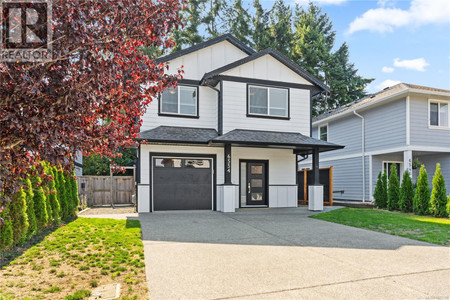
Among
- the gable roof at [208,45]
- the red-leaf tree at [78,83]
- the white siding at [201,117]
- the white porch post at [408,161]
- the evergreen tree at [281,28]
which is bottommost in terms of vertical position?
the white porch post at [408,161]

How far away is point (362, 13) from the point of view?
50.7ft

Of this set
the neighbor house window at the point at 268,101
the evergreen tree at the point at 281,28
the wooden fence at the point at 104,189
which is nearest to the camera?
the neighbor house window at the point at 268,101

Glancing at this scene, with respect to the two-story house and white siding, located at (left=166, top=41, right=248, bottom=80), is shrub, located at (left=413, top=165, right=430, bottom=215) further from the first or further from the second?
white siding, located at (left=166, top=41, right=248, bottom=80)

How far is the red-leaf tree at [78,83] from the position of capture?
8.23ft

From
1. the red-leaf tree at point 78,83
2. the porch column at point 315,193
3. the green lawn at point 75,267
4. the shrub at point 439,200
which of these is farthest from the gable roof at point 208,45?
the red-leaf tree at point 78,83

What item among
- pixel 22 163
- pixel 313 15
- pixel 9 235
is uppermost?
pixel 313 15

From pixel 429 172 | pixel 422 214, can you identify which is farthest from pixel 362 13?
pixel 422 214

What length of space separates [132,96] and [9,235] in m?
4.12

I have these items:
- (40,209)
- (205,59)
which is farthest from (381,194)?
(40,209)

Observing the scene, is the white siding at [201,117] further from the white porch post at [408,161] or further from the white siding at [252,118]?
the white porch post at [408,161]

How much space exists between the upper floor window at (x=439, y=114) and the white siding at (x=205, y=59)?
366 inches

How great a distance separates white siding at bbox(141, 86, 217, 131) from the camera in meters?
12.3

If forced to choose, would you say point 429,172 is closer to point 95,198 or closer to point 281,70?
point 281,70

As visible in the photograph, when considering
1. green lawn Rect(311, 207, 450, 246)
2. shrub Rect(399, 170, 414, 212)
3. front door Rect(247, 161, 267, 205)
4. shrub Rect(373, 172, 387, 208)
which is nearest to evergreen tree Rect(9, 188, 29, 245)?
green lawn Rect(311, 207, 450, 246)
